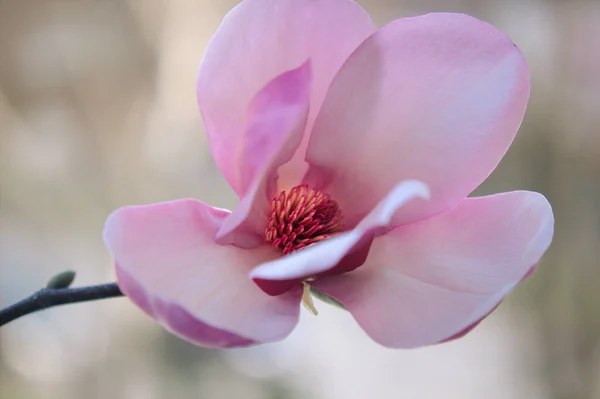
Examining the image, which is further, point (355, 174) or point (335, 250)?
point (355, 174)

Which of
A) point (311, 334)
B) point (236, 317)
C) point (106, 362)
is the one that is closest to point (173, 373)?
point (106, 362)

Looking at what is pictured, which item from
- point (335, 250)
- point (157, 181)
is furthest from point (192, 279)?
point (157, 181)

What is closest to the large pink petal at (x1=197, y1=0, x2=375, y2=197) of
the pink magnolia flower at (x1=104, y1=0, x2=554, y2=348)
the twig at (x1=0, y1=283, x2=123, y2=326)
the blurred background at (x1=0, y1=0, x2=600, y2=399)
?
the pink magnolia flower at (x1=104, y1=0, x2=554, y2=348)

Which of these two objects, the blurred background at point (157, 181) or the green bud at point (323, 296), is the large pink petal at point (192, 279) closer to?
the green bud at point (323, 296)

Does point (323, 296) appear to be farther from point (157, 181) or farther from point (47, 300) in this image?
point (157, 181)

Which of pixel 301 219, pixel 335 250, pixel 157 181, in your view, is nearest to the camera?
pixel 335 250

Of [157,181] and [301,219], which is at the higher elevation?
[301,219]

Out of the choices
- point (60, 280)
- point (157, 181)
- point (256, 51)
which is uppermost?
point (256, 51)
